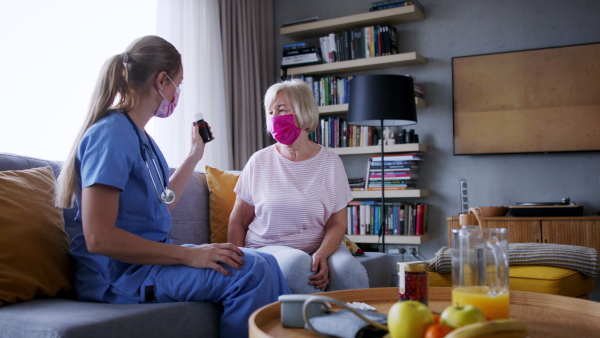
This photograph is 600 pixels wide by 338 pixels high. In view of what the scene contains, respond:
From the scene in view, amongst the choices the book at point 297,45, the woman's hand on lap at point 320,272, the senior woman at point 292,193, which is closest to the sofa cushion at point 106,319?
the woman's hand on lap at point 320,272

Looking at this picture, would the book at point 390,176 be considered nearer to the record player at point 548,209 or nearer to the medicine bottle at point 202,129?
the record player at point 548,209

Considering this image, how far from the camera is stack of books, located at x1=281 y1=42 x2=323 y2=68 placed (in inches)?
167

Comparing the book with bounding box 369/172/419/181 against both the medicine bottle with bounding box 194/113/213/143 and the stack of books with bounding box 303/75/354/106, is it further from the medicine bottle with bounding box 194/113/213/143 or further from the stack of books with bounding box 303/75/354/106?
the medicine bottle with bounding box 194/113/213/143

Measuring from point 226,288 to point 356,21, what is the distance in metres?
2.90

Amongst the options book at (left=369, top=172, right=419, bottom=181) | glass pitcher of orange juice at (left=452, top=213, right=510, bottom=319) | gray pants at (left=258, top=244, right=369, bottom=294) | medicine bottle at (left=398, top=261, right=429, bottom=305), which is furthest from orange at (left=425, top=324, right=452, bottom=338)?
book at (left=369, top=172, right=419, bottom=181)

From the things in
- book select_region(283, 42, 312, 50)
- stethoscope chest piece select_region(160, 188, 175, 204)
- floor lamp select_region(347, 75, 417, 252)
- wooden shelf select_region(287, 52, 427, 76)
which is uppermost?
book select_region(283, 42, 312, 50)

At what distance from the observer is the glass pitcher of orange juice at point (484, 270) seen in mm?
1112

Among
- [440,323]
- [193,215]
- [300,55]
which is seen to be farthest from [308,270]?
[300,55]

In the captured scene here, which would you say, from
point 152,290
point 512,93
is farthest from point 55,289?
point 512,93

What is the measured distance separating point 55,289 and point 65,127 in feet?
5.01

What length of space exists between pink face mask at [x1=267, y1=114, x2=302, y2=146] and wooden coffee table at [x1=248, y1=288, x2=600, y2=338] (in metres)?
0.91

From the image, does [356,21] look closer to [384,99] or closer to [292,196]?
[384,99]

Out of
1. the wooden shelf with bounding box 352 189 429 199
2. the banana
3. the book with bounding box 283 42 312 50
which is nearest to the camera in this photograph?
the banana

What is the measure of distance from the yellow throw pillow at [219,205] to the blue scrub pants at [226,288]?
0.85 m
